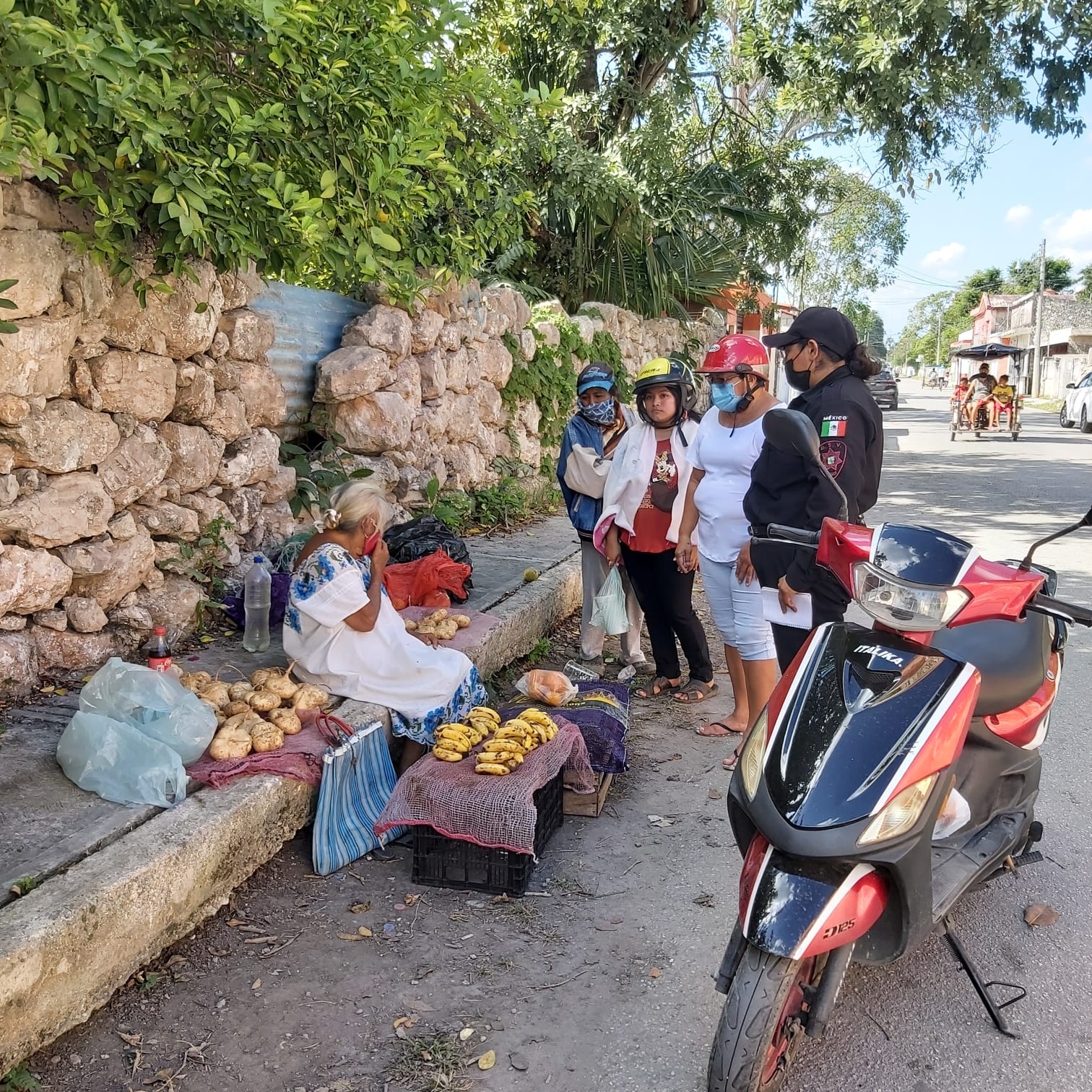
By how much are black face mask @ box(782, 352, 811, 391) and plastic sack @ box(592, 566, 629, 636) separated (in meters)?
2.10

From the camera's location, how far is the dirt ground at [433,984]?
8.25 ft

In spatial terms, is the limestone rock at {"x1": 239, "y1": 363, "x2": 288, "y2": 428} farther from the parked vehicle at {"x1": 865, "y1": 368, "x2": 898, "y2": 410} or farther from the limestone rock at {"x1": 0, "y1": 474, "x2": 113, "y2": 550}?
the parked vehicle at {"x1": 865, "y1": 368, "x2": 898, "y2": 410}

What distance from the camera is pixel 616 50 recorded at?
11898mm

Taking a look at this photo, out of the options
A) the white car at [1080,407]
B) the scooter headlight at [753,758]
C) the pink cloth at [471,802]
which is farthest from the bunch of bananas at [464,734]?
the white car at [1080,407]

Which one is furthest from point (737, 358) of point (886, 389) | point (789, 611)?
point (886, 389)

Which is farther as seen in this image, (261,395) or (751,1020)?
(261,395)

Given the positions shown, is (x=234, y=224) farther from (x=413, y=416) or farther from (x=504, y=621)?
(x=413, y=416)

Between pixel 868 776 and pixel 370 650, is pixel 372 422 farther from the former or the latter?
pixel 868 776

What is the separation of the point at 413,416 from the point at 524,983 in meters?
5.07

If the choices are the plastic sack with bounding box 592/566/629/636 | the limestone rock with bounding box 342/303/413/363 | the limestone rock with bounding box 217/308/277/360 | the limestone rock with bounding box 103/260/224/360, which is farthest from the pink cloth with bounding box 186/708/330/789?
the limestone rock with bounding box 342/303/413/363

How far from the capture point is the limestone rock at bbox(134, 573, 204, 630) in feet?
15.4

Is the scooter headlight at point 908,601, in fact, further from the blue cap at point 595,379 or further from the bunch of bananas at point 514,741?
the blue cap at point 595,379

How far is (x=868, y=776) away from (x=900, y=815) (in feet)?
0.36

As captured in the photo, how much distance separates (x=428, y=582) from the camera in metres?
5.83
